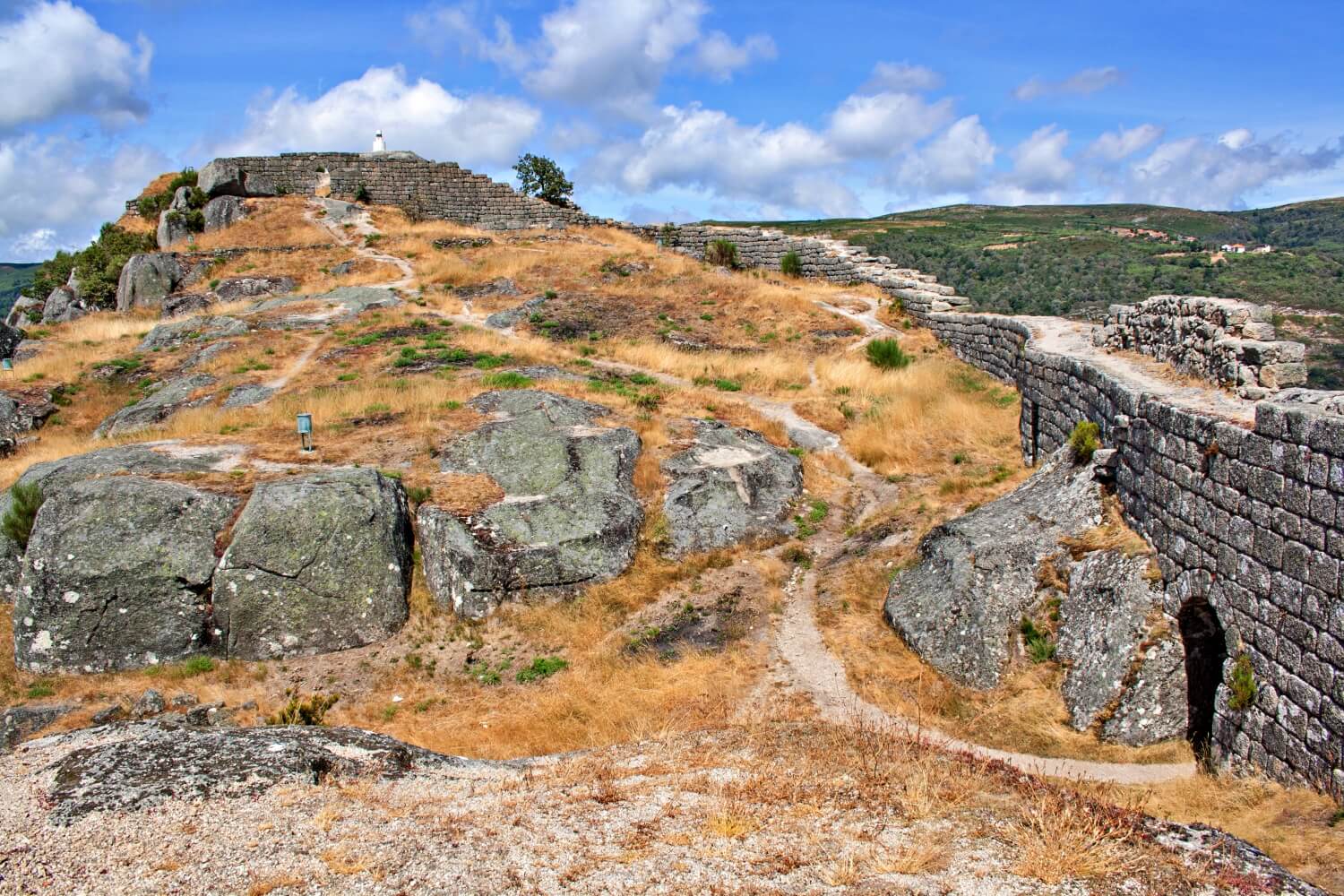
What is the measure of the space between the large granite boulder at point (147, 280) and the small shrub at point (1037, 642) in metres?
29.3

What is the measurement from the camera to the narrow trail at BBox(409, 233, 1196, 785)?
7.59m

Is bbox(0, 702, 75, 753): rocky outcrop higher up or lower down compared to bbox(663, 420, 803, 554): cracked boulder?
lower down

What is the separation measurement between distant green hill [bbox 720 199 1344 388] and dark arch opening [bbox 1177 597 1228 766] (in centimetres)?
1123

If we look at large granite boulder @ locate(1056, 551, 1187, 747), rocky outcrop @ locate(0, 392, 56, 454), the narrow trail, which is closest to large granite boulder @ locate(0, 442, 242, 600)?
rocky outcrop @ locate(0, 392, 56, 454)

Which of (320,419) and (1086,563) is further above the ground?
(320,419)

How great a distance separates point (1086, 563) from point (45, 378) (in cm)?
2343

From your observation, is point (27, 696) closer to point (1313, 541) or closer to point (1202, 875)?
point (1202, 875)

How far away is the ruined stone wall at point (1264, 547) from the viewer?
6.21 metres

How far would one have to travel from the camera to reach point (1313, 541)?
6.36 m

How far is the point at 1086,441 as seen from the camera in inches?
412

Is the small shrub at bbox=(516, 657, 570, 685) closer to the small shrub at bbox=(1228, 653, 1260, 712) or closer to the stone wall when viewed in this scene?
the small shrub at bbox=(1228, 653, 1260, 712)

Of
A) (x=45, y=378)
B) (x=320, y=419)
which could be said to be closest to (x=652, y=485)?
(x=320, y=419)

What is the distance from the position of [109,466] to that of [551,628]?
23.4ft

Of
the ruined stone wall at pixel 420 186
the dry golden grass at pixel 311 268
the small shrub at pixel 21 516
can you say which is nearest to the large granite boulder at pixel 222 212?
the ruined stone wall at pixel 420 186
